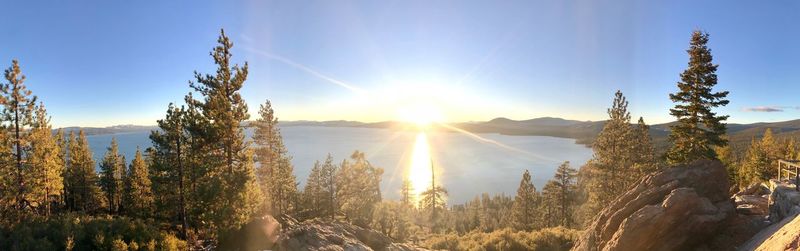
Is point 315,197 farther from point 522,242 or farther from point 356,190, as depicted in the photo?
point 522,242

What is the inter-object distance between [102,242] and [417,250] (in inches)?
652

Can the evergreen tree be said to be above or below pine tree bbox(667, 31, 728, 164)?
below

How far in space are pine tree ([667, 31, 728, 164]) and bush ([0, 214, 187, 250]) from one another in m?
30.7

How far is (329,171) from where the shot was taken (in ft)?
171

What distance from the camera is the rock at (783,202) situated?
13.7 m

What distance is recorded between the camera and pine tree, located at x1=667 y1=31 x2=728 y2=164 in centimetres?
2270

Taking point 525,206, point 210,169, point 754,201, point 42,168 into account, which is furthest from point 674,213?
point 42,168

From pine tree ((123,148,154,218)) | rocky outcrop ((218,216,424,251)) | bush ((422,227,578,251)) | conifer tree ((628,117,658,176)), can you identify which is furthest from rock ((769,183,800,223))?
pine tree ((123,148,154,218))

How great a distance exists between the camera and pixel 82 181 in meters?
48.6

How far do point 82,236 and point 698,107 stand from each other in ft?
113

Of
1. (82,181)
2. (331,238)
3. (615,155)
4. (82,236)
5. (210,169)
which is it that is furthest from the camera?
(82,181)

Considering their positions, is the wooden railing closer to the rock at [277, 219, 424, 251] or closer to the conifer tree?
the conifer tree

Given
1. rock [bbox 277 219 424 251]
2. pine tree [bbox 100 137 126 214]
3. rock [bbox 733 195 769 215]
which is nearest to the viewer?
rock [bbox 733 195 769 215]

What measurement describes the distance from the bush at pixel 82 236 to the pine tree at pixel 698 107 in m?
30.7
